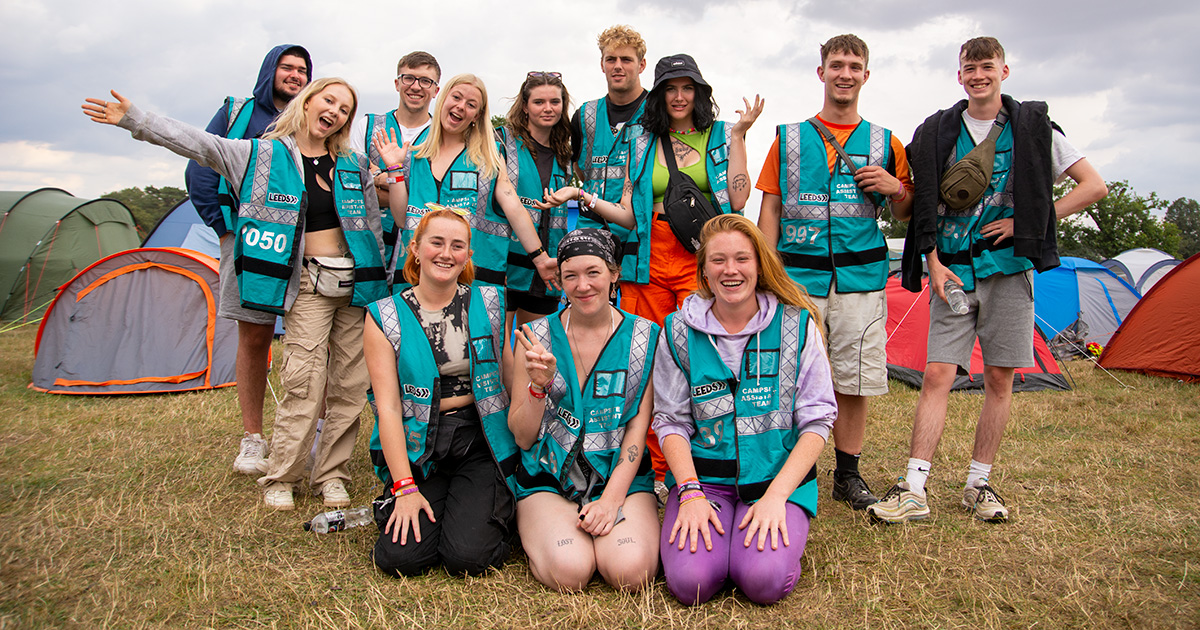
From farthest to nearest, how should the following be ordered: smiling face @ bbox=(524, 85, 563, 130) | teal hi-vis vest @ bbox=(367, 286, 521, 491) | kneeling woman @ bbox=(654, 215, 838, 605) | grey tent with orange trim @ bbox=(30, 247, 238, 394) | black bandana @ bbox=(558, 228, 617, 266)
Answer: grey tent with orange trim @ bbox=(30, 247, 238, 394) < smiling face @ bbox=(524, 85, 563, 130) < teal hi-vis vest @ bbox=(367, 286, 521, 491) < black bandana @ bbox=(558, 228, 617, 266) < kneeling woman @ bbox=(654, 215, 838, 605)

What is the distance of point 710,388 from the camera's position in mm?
2889

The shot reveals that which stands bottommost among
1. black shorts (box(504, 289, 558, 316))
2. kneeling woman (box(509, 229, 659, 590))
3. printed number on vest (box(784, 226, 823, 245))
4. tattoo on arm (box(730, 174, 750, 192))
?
kneeling woman (box(509, 229, 659, 590))

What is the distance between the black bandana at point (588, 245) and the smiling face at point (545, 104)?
50.9 inches

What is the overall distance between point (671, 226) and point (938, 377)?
5.18ft

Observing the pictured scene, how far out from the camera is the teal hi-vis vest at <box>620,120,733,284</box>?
3799mm

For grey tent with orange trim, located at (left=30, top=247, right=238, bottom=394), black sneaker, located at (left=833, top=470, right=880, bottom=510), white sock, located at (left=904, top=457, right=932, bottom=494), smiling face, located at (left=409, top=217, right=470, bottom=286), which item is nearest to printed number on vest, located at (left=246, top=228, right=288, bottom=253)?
smiling face, located at (left=409, top=217, right=470, bottom=286)

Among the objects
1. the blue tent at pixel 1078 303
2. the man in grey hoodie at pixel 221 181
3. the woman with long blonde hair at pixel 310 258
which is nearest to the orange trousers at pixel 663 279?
the woman with long blonde hair at pixel 310 258

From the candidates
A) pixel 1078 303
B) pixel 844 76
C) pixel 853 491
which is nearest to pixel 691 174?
pixel 844 76

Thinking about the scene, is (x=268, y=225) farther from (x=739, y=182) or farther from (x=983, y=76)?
(x=983, y=76)

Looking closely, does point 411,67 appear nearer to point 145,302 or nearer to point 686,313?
point 686,313

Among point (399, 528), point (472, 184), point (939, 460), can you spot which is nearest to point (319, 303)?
point (472, 184)

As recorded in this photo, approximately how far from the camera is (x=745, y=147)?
387cm

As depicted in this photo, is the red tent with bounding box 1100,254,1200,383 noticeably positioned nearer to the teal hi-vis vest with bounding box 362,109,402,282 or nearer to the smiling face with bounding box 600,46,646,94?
the smiling face with bounding box 600,46,646,94

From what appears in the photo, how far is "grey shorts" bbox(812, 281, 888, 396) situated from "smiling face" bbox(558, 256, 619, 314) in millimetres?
1307
